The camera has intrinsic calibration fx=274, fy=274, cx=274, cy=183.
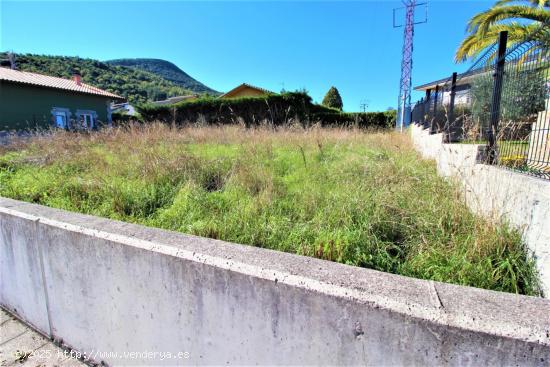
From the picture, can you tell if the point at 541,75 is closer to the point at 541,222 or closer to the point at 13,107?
the point at 541,222

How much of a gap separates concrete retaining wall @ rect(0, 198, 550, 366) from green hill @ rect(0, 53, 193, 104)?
36624 millimetres

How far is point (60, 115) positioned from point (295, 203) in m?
20.8

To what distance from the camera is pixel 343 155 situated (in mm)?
4664

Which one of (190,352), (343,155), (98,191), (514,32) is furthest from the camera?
(514,32)

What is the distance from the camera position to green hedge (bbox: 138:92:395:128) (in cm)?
1434

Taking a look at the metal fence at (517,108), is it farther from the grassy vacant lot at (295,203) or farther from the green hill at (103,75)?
the green hill at (103,75)

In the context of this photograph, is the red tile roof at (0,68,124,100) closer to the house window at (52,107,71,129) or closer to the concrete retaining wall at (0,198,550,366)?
the house window at (52,107,71,129)

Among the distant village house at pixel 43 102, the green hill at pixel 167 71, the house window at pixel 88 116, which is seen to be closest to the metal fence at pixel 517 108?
the distant village house at pixel 43 102

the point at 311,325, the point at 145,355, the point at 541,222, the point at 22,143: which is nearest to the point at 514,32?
the point at 541,222

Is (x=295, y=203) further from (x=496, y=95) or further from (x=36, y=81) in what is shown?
→ (x=36, y=81)

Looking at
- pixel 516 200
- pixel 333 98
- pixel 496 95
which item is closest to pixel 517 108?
pixel 496 95

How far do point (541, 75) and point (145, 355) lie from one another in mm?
3935

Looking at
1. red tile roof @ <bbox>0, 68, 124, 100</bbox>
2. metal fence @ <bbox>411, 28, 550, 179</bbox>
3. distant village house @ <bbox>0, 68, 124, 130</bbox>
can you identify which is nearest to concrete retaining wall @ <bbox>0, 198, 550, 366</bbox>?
metal fence @ <bbox>411, 28, 550, 179</bbox>

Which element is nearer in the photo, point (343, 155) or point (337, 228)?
point (337, 228)
